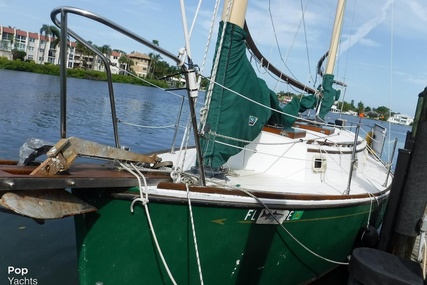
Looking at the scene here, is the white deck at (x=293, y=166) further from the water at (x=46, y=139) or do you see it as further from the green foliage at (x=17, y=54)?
the green foliage at (x=17, y=54)

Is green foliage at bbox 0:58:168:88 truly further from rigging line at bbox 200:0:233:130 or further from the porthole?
rigging line at bbox 200:0:233:130

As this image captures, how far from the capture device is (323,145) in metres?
7.12

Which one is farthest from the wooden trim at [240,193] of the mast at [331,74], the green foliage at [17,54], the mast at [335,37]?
the green foliage at [17,54]

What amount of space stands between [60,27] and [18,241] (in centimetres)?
461

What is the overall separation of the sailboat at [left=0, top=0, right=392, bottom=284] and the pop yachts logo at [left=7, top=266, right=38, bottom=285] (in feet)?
6.46

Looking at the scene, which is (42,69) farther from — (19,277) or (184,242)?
(184,242)

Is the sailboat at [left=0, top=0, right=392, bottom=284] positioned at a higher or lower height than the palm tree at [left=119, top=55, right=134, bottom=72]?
lower

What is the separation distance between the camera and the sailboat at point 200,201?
336cm

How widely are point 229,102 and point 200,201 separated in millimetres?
1551

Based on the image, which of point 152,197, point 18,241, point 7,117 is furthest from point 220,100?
point 7,117

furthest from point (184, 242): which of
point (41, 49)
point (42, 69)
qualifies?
point (41, 49)

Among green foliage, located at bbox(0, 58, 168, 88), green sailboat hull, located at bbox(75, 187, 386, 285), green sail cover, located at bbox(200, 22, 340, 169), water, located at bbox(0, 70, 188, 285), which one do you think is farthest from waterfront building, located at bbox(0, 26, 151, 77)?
green sailboat hull, located at bbox(75, 187, 386, 285)

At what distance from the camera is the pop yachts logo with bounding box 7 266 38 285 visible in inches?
214

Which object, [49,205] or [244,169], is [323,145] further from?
[49,205]
